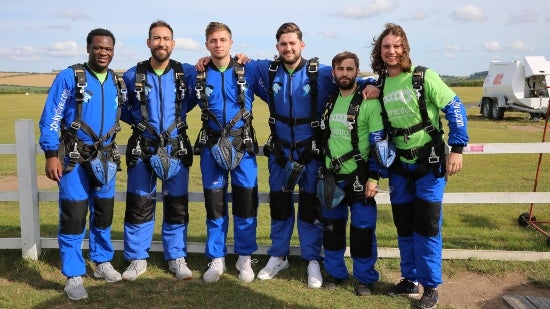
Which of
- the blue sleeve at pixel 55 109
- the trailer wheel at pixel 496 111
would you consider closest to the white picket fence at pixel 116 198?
the blue sleeve at pixel 55 109

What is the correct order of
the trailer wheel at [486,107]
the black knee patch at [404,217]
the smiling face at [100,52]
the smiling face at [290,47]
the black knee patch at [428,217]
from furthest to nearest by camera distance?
the trailer wheel at [486,107] < the smiling face at [290,47] < the smiling face at [100,52] < the black knee patch at [404,217] < the black knee patch at [428,217]

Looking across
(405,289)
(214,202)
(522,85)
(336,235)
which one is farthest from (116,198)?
(522,85)

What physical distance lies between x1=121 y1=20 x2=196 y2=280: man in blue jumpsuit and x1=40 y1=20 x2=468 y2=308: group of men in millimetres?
14

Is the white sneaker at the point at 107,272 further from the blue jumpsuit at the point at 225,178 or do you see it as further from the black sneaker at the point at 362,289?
the black sneaker at the point at 362,289

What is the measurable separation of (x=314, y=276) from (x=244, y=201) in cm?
112

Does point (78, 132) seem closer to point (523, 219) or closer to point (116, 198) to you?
point (116, 198)

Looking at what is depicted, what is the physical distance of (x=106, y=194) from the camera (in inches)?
208

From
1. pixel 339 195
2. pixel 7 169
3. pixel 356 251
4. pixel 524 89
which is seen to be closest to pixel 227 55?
pixel 339 195

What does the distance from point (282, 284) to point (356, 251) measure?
3.00ft

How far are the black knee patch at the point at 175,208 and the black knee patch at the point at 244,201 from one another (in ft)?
1.83

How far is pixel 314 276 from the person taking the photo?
17.4 ft

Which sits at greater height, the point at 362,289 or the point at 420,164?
the point at 420,164

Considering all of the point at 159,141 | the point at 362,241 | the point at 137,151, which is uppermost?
the point at 159,141

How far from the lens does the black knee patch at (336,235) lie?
16.8ft
